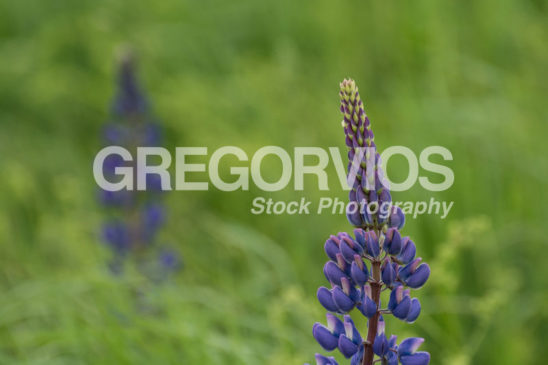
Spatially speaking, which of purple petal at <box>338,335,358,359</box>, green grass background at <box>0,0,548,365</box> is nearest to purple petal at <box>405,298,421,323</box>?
purple petal at <box>338,335,358,359</box>

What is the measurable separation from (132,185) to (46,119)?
3338mm

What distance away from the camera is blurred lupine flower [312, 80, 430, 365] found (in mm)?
1938

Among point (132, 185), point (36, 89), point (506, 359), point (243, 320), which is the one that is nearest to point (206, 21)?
point (36, 89)

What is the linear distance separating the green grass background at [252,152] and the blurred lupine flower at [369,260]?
1.18m

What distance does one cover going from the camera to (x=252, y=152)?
5.57 m

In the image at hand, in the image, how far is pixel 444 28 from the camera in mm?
5602

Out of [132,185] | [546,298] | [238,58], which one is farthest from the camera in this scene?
[238,58]

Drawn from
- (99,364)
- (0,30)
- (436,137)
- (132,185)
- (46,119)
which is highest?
(0,30)

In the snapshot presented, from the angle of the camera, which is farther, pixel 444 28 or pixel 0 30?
pixel 0 30

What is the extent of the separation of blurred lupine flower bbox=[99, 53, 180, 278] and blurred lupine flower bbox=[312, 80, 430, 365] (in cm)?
260

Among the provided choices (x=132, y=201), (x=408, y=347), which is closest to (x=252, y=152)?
(x=132, y=201)

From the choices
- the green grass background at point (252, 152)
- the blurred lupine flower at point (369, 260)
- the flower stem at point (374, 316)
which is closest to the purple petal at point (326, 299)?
the blurred lupine flower at point (369, 260)

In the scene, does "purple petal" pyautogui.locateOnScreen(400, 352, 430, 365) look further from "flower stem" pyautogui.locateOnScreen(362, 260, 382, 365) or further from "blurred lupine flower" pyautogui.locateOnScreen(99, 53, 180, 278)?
"blurred lupine flower" pyautogui.locateOnScreen(99, 53, 180, 278)

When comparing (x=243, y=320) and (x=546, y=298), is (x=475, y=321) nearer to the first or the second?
(x=546, y=298)
